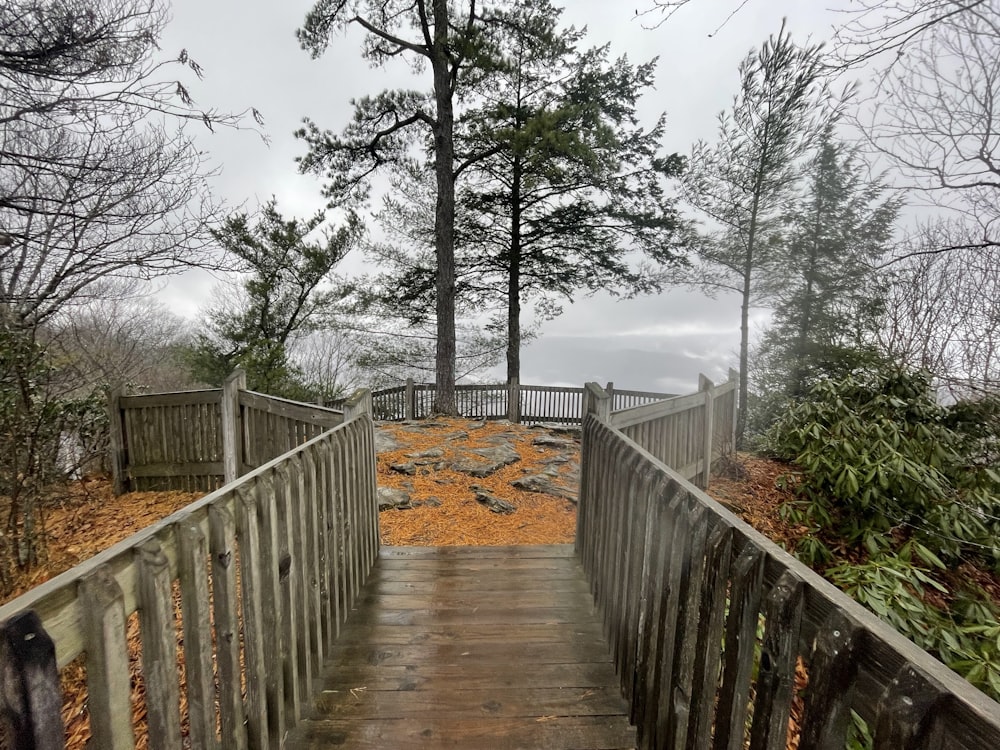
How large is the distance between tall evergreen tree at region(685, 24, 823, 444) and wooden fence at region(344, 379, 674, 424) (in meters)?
4.34

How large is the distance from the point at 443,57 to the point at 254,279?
25.8 feet

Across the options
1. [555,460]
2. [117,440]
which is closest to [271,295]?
[117,440]

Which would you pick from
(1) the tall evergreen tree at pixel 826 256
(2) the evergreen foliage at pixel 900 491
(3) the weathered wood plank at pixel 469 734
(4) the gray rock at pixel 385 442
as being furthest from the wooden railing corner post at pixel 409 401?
(3) the weathered wood plank at pixel 469 734

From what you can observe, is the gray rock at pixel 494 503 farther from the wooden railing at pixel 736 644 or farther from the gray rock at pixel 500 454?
the wooden railing at pixel 736 644

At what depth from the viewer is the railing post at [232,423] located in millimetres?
5090

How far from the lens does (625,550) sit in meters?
2.19

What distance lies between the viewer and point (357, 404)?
3184 mm

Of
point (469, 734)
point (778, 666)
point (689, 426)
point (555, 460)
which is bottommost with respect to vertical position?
point (555, 460)

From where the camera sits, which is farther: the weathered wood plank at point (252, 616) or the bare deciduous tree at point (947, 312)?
the bare deciduous tree at point (947, 312)

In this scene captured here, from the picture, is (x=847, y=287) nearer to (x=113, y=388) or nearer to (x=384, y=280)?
(x=384, y=280)

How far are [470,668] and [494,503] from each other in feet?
8.98

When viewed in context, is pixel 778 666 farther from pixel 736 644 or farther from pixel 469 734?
pixel 469 734

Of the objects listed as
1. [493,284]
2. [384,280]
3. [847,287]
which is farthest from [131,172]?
[847,287]

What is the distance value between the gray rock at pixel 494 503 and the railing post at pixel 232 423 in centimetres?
276
